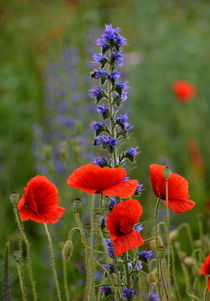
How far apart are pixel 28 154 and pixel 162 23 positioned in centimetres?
222

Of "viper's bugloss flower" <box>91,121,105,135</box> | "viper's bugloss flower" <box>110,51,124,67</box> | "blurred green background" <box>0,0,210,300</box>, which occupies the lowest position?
"viper's bugloss flower" <box>91,121,105,135</box>

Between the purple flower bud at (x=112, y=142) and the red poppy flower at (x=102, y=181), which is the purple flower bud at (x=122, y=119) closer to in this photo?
the purple flower bud at (x=112, y=142)

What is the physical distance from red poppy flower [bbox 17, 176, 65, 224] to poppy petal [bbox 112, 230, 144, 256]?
7.2 inches

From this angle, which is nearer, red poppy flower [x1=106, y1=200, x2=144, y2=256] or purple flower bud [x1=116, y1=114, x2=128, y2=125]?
red poppy flower [x1=106, y1=200, x2=144, y2=256]

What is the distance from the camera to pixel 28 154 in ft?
14.8

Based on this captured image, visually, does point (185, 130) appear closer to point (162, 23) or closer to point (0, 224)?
point (162, 23)

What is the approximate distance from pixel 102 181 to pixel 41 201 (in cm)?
24

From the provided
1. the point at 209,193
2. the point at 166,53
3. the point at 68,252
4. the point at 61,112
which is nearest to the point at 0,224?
the point at 61,112

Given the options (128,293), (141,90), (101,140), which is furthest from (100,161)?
(141,90)

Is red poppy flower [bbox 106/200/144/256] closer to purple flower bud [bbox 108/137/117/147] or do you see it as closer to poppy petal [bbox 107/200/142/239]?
poppy petal [bbox 107/200/142/239]

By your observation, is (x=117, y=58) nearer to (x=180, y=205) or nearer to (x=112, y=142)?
(x=112, y=142)

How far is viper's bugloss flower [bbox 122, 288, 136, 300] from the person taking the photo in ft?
4.46

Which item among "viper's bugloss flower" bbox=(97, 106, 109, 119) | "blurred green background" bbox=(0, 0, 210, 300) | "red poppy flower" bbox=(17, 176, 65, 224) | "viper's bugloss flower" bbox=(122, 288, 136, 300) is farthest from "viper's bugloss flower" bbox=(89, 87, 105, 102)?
"blurred green background" bbox=(0, 0, 210, 300)

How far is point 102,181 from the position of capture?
4.00ft
